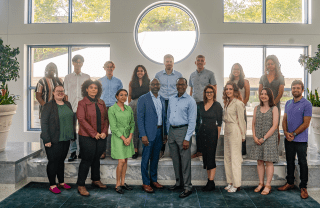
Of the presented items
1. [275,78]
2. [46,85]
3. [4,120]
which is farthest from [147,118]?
[4,120]

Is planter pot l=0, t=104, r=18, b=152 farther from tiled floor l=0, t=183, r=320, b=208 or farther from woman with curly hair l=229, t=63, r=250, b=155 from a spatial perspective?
woman with curly hair l=229, t=63, r=250, b=155

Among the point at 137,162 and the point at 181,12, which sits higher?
the point at 181,12

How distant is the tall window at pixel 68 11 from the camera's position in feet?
18.4

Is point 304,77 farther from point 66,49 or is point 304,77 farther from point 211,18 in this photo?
point 66,49

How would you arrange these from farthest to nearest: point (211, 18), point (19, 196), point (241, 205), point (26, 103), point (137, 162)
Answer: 1. point (26, 103)
2. point (211, 18)
3. point (137, 162)
4. point (19, 196)
5. point (241, 205)

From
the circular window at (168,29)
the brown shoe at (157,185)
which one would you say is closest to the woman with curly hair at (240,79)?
the brown shoe at (157,185)

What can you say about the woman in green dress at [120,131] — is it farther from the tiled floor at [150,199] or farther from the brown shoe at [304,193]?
the brown shoe at [304,193]

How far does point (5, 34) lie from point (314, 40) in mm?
7111

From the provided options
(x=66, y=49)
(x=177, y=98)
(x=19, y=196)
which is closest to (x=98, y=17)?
(x=66, y=49)

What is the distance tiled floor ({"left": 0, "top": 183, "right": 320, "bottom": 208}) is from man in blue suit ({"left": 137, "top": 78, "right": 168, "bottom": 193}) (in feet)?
0.89

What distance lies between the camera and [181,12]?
18.2ft

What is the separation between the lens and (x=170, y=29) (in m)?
5.60

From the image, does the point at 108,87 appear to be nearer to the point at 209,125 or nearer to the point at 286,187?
the point at 209,125

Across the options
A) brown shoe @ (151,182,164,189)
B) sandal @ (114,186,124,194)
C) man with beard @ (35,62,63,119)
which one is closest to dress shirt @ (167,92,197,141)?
brown shoe @ (151,182,164,189)
